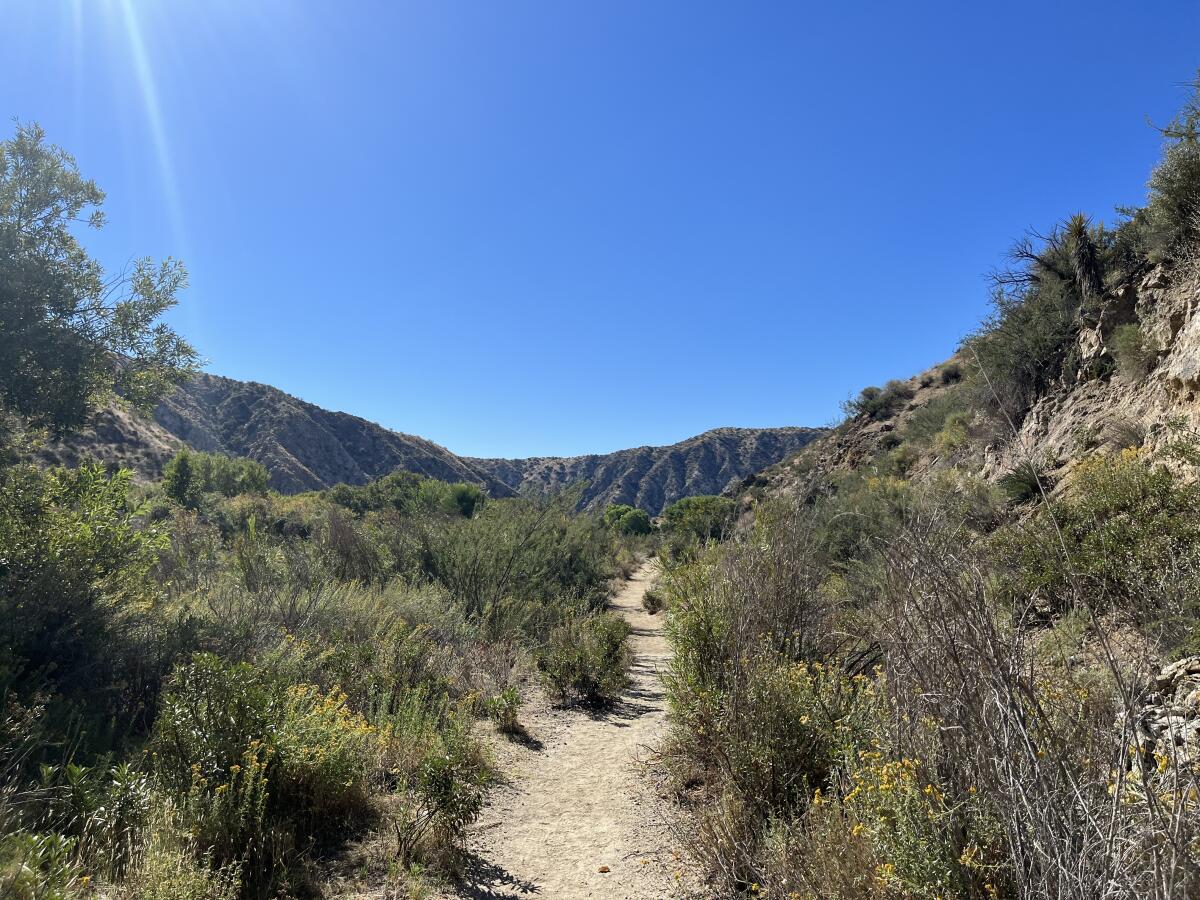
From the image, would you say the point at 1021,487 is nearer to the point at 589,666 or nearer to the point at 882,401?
the point at 589,666

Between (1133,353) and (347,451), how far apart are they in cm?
6862

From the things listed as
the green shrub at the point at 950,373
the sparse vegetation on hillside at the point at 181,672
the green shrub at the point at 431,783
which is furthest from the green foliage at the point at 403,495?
the green shrub at the point at 950,373

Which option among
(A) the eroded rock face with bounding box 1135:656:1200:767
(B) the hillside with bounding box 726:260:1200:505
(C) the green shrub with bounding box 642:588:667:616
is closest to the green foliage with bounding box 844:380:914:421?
(B) the hillside with bounding box 726:260:1200:505

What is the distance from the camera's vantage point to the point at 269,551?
32.6 ft

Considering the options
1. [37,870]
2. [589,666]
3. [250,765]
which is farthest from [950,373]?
[37,870]

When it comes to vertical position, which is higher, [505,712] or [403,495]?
[403,495]

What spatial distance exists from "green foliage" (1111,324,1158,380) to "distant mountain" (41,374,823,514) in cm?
3297

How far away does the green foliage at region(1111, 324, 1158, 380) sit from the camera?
8.88 metres

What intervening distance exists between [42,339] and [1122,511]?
1189 cm

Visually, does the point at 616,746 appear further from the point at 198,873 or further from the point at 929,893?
the point at 929,893

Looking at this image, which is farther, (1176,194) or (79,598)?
(1176,194)

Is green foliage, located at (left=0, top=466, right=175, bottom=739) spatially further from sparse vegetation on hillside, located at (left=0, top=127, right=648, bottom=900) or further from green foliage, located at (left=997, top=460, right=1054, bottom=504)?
green foliage, located at (left=997, top=460, right=1054, bottom=504)

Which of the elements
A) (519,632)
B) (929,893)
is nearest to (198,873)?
(929,893)

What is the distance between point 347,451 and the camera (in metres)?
67.0
